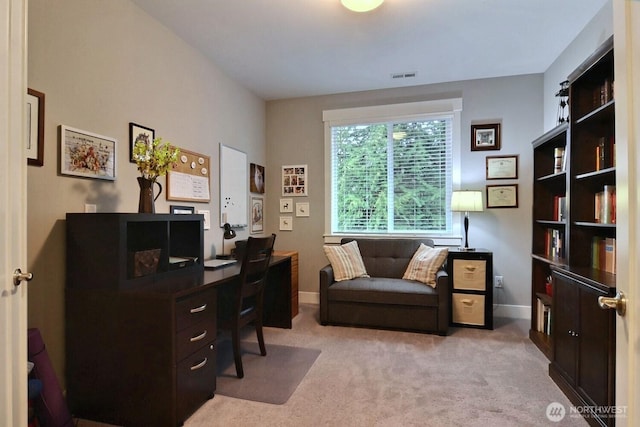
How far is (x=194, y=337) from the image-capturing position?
183 centimetres

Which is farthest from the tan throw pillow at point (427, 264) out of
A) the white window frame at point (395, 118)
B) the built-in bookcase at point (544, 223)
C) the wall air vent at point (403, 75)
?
the wall air vent at point (403, 75)

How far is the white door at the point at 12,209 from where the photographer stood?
914mm

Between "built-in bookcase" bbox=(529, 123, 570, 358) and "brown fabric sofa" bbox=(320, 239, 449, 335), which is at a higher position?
"built-in bookcase" bbox=(529, 123, 570, 358)

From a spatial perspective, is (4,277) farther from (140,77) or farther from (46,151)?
(140,77)

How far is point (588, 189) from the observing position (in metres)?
2.19

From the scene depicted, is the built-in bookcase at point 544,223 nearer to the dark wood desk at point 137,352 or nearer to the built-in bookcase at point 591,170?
the built-in bookcase at point 591,170

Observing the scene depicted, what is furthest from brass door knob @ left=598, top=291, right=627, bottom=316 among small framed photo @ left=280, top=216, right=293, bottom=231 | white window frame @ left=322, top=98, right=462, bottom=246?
small framed photo @ left=280, top=216, right=293, bottom=231

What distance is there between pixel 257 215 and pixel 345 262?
1337mm

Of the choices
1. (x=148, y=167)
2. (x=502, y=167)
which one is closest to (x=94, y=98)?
(x=148, y=167)

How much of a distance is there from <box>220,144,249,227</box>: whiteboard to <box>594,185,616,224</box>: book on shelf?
3.11m

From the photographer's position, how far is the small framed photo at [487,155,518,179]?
143 inches

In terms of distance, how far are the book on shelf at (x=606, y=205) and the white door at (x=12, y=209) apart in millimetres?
2768

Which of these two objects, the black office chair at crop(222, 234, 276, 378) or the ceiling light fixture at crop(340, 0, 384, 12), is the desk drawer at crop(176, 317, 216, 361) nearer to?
the black office chair at crop(222, 234, 276, 378)

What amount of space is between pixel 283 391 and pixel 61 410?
117cm
